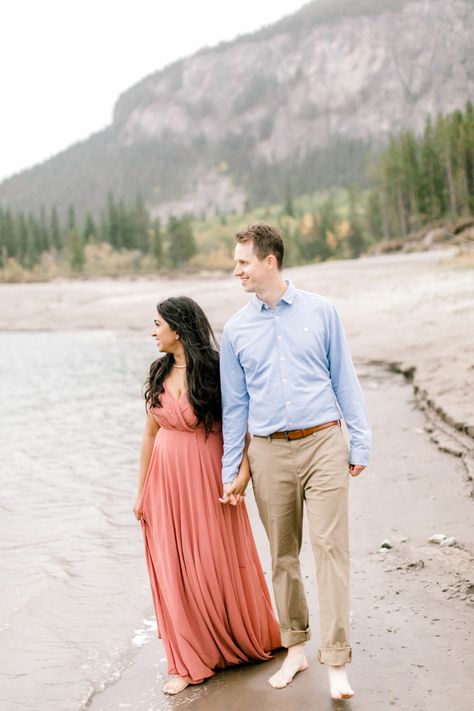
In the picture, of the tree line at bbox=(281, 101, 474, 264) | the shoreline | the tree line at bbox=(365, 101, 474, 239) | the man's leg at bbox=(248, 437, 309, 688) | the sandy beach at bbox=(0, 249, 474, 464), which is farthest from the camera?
the tree line at bbox=(281, 101, 474, 264)

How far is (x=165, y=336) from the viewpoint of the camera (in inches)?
168

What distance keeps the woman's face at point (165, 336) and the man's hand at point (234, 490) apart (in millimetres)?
777

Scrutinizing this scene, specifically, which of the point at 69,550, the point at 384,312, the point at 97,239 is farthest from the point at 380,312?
the point at 97,239

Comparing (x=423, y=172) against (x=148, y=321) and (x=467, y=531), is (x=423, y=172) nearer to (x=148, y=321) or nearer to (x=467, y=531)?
(x=148, y=321)

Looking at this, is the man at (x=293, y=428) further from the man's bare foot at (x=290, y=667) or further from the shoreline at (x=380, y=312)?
the shoreline at (x=380, y=312)

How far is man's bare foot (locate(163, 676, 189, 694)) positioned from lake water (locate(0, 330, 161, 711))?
0.50 m

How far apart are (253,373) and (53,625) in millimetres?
2714

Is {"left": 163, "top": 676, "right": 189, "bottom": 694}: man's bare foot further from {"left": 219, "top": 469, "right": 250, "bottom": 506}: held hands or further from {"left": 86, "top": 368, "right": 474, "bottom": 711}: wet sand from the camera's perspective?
{"left": 219, "top": 469, "right": 250, "bottom": 506}: held hands

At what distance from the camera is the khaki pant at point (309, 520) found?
371 centimetres

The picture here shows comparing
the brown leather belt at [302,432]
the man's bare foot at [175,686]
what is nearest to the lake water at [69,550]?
the man's bare foot at [175,686]

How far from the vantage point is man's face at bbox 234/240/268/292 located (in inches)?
154

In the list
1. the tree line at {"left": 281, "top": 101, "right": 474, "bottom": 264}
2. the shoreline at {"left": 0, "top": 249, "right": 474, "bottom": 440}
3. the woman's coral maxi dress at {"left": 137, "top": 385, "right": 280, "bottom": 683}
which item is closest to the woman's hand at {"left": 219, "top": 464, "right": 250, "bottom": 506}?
the woman's coral maxi dress at {"left": 137, "top": 385, "right": 280, "bottom": 683}

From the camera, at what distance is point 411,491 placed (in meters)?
7.48

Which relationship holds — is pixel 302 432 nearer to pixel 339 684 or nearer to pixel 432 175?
pixel 339 684
